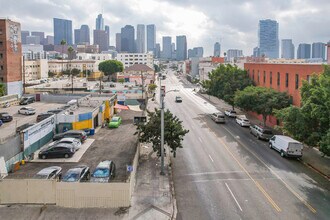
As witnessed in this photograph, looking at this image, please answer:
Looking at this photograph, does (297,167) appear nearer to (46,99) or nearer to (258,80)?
(258,80)

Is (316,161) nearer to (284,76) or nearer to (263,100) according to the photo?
(263,100)

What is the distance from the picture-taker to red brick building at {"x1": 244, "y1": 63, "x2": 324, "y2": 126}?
43.6 metres

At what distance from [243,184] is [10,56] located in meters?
72.3

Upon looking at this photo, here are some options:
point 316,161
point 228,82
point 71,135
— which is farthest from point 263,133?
point 228,82

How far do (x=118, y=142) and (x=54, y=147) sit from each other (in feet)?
26.6

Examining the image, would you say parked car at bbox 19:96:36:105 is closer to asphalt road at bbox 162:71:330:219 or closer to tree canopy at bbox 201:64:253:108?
tree canopy at bbox 201:64:253:108

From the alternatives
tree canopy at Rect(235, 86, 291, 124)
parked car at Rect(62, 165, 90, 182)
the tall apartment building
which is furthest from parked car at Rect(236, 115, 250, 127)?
the tall apartment building

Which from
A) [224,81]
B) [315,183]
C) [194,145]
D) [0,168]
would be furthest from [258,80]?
[0,168]

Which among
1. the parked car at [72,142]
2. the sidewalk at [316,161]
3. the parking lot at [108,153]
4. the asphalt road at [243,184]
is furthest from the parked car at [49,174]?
the sidewalk at [316,161]

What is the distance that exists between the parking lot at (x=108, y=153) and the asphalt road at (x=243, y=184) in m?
4.41

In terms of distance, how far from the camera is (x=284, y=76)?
50.3 meters

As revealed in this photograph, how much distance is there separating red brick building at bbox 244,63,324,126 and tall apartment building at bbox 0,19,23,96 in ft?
178

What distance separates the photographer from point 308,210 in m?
21.4

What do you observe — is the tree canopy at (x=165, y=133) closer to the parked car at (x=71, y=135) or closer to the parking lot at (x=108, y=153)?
the parking lot at (x=108, y=153)
